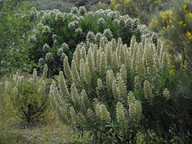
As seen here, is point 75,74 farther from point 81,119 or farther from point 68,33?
point 68,33

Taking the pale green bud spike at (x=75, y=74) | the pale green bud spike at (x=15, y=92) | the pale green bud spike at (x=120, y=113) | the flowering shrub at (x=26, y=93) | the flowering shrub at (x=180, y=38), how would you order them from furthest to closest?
the flowering shrub at (x=26, y=93)
the pale green bud spike at (x=15, y=92)
the pale green bud spike at (x=75, y=74)
the flowering shrub at (x=180, y=38)
the pale green bud spike at (x=120, y=113)

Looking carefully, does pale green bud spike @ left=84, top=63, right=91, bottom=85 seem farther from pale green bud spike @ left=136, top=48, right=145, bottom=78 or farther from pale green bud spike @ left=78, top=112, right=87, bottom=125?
pale green bud spike @ left=136, top=48, right=145, bottom=78

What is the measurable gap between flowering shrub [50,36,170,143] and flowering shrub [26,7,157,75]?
140 inches

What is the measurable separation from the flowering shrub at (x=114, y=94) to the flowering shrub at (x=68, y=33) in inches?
140

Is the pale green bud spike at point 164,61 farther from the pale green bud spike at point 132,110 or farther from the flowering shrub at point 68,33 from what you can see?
the flowering shrub at point 68,33

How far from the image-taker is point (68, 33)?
8289 millimetres

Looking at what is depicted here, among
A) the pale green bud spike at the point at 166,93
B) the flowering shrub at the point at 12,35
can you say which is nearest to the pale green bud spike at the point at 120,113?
the pale green bud spike at the point at 166,93

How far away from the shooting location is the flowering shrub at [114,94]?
345 cm

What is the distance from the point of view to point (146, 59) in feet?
12.8

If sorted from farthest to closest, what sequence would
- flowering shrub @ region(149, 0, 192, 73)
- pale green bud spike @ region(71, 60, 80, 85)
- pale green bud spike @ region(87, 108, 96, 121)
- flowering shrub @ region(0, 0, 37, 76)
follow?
flowering shrub @ region(0, 0, 37, 76) → pale green bud spike @ region(71, 60, 80, 85) → pale green bud spike @ region(87, 108, 96, 121) → flowering shrub @ region(149, 0, 192, 73)

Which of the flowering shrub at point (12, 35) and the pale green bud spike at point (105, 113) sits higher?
the flowering shrub at point (12, 35)

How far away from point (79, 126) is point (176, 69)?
157 cm

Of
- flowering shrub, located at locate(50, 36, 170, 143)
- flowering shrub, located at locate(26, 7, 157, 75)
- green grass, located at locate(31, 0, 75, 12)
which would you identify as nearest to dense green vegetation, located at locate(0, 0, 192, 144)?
flowering shrub, located at locate(50, 36, 170, 143)

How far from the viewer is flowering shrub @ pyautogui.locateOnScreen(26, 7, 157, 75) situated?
312 inches
